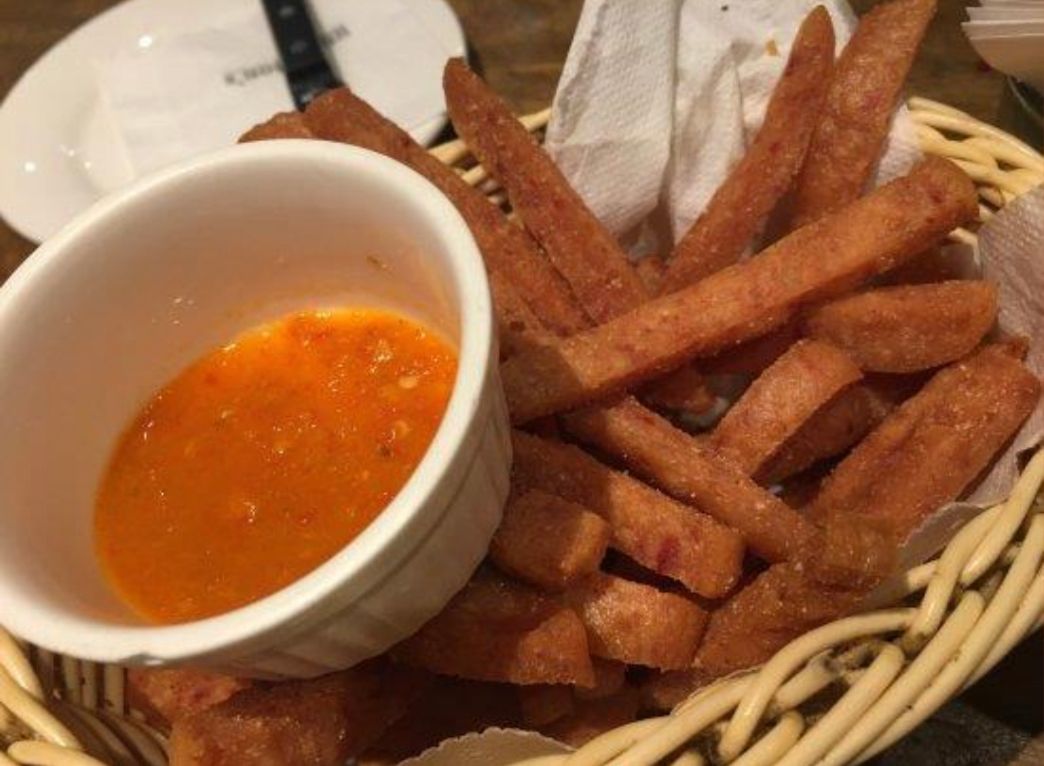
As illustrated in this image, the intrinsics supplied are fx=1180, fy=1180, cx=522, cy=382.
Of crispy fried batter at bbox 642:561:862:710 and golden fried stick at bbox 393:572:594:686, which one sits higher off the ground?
golden fried stick at bbox 393:572:594:686

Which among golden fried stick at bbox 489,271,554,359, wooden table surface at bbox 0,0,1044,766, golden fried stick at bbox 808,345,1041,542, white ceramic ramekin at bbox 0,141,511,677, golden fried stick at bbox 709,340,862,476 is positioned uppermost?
white ceramic ramekin at bbox 0,141,511,677

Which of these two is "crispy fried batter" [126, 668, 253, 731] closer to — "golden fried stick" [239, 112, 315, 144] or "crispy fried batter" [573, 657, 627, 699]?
"crispy fried batter" [573, 657, 627, 699]

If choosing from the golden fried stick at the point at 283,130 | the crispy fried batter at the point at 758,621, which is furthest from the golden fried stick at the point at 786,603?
the golden fried stick at the point at 283,130

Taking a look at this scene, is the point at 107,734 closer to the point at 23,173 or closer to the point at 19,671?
the point at 19,671

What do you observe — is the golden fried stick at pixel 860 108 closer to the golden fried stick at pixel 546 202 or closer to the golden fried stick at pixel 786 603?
the golden fried stick at pixel 546 202

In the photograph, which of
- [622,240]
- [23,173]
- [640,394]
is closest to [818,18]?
[622,240]

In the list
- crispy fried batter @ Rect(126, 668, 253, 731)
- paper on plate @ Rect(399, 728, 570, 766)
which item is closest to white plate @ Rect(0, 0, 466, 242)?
crispy fried batter @ Rect(126, 668, 253, 731)
